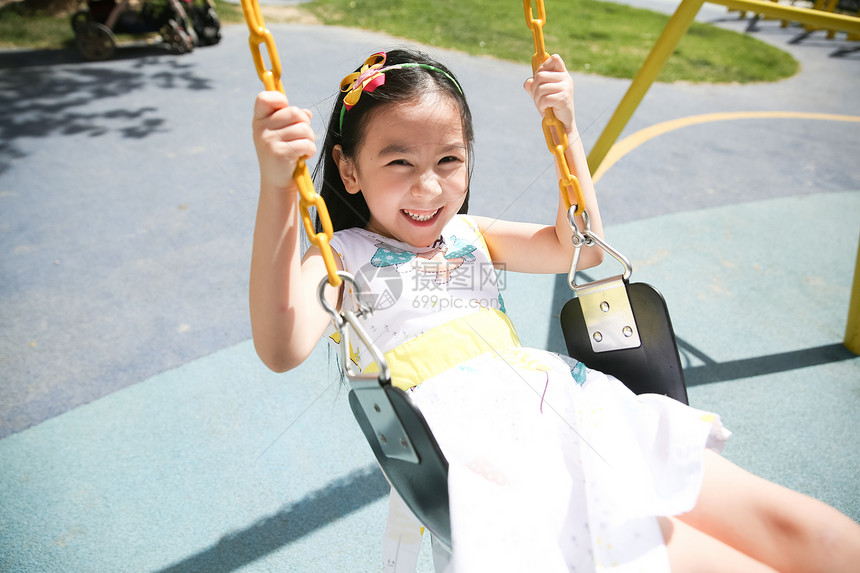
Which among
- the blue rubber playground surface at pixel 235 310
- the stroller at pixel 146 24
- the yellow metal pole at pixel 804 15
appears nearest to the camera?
the blue rubber playground surface at pixel 235 310

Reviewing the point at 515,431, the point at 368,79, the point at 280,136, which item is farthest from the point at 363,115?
the point at 515,431

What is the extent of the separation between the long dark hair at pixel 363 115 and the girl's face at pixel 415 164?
23 millimetres

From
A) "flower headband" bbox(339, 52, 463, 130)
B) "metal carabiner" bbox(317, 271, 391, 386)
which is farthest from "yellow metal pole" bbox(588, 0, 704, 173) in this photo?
"metal carabiner" bbox(317, 271, 391, 386)

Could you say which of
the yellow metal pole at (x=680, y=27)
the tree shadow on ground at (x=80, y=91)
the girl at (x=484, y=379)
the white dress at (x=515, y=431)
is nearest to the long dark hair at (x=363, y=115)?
the girl at (x=484, y=379)

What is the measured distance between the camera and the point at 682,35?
176 cm

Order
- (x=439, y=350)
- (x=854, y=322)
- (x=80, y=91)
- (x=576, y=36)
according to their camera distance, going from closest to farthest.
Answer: (x=439, y=350) < (x=854, y=322) < (x=80, y=91) < (x=576, y=36)

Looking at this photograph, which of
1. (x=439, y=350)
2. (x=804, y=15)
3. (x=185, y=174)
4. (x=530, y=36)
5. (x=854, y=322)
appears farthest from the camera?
(x=530, y=36)

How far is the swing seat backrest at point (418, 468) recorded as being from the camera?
2.36 feet

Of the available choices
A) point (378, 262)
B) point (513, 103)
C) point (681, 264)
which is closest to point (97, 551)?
point (378, 262)

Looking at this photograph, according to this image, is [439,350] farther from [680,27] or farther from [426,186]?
[680,27]

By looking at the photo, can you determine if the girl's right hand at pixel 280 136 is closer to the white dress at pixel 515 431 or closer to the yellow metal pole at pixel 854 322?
the white dress at pixel 515 431

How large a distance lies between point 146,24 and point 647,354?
5.35m

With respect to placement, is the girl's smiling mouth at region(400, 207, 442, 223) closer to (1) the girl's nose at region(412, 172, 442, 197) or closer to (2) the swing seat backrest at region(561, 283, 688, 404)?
(1) the girl's nose at region(412, 172, 442, 197)

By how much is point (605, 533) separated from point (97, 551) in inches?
48.0
